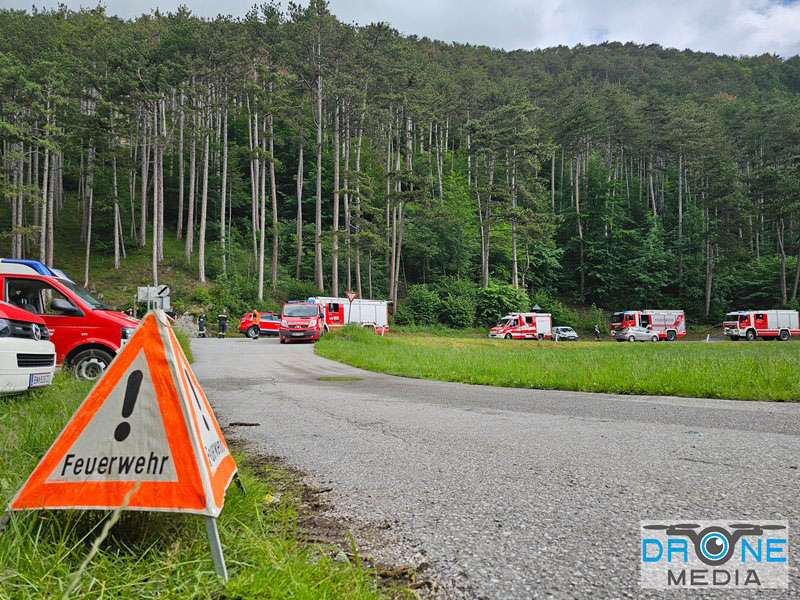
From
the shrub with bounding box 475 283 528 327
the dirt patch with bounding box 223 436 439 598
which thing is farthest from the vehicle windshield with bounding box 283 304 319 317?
the dirt patch with bounding box 223 436 439 598

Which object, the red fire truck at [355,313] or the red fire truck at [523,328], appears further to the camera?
the red fire truck at [523,328]

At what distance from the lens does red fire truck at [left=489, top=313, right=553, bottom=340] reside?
1660 inches

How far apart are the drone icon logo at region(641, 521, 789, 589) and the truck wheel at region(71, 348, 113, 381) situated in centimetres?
1051

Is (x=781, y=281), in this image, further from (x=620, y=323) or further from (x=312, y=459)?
(x=312, y=459)

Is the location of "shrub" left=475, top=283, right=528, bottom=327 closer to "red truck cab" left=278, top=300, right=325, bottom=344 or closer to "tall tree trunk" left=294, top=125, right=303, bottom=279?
"tall tree trunk" left=294, top=125, right=303, bottom=279

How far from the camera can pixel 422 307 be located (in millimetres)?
45344

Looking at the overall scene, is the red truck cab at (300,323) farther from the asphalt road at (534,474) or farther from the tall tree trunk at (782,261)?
the tall tree trunk at (782,261)

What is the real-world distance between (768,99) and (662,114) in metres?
23.1

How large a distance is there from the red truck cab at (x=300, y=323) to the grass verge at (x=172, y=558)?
2649cm

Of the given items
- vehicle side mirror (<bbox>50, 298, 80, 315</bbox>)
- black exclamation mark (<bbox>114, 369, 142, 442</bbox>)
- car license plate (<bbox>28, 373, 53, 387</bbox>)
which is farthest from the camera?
vehicle side mirror (<bbox>50, 298, 80, 315</bbox>)

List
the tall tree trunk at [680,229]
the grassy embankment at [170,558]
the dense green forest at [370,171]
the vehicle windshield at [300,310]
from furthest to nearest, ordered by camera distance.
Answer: the tall tree trunk at [680,229] → the dense green forest at [370,171] → the vehicle windshield at [300,310] → the grassy embankment at [170,558]

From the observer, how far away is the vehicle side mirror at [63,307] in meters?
10.6

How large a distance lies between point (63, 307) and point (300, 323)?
1915 cm

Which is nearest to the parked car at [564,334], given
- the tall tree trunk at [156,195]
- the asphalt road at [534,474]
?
the tall tree trunk at [156,195]
